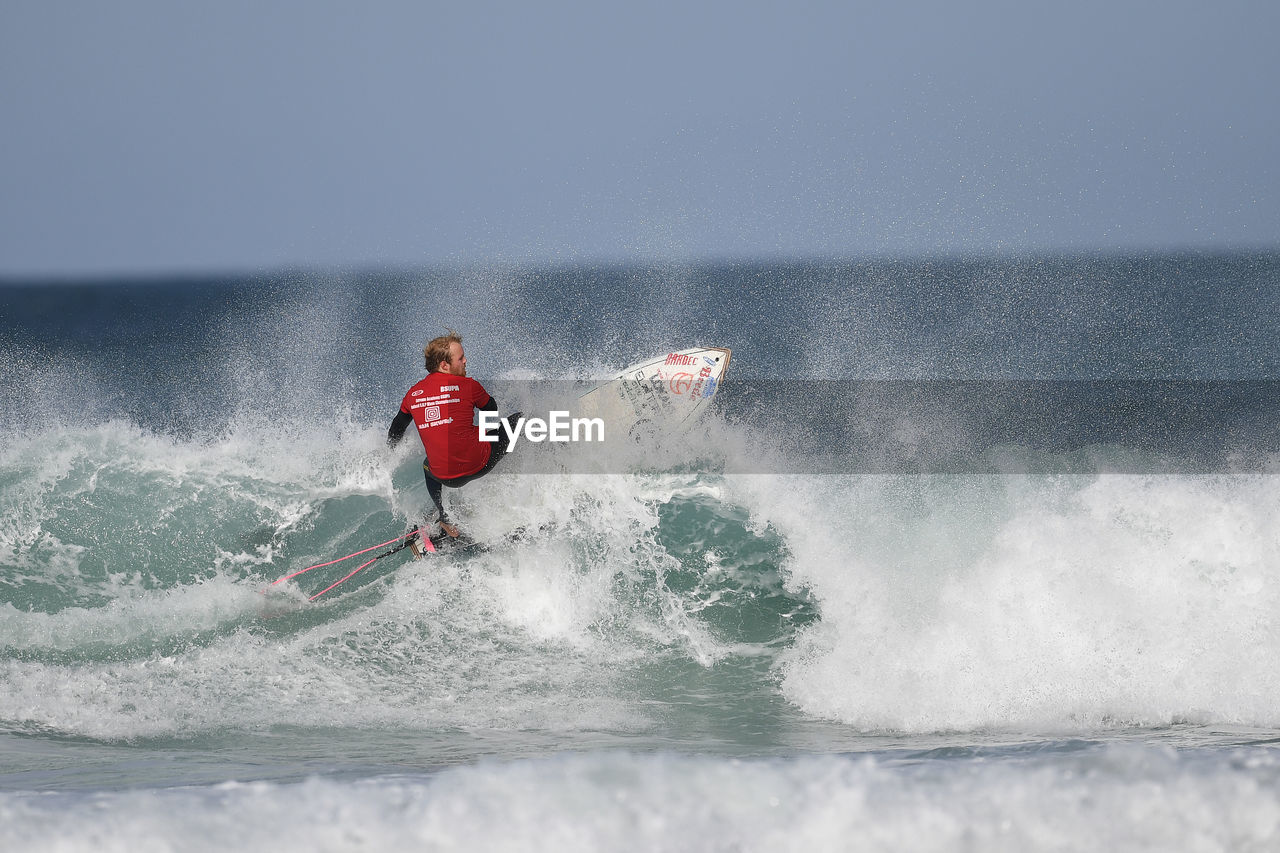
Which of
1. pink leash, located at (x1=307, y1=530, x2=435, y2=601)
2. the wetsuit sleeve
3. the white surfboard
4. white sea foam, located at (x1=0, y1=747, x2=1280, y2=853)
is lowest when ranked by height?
white sea foam, located at (x1=0, y1=747, x2=1280, y2=853)

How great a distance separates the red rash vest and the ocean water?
2.15 ft

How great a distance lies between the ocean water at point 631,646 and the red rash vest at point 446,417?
2.15 feet

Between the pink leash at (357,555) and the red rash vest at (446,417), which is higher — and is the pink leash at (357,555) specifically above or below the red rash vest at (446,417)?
below

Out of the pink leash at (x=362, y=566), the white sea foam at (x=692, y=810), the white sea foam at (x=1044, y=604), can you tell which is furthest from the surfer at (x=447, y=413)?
the white sea foam at (x=692, y=810)

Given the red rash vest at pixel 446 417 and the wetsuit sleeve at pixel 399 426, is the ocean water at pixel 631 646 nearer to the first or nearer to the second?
the red rash vest at pixel 446 417

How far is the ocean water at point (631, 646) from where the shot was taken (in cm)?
271

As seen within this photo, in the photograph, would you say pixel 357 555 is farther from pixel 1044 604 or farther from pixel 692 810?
pixel 692 810

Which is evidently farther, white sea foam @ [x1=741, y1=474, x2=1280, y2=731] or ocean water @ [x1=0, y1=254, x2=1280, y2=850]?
white sea foam @ [x1=741, y1=474, x2=1280, y2=731]

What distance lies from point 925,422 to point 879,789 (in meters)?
13.5

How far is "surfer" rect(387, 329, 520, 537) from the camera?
651 centimetres

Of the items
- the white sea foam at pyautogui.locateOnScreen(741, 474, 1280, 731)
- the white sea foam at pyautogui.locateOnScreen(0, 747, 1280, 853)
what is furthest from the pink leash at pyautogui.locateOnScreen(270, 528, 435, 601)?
the white sea foam at pyautogui.locateOnScreen(0, 747, 1280, 853)

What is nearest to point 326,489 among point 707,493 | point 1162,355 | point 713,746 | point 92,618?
point 92,618

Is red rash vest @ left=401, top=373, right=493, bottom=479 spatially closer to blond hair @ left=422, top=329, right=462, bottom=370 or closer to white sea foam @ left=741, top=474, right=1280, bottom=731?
blond hair @ left=422, top=329, right=462, bottom=370

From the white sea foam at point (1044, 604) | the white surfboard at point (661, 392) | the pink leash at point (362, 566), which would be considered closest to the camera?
the white sea foam at point (1044, 604)
